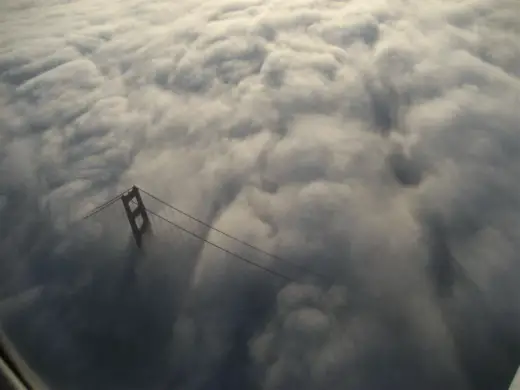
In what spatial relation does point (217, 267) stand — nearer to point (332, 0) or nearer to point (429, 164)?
point (429, 164)

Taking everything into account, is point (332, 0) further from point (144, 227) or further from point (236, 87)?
point (144, 227)

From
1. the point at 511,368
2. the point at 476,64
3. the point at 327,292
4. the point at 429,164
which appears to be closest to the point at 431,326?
the point at 511,368

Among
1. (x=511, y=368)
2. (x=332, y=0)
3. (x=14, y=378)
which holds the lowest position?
(x=511, y=368)

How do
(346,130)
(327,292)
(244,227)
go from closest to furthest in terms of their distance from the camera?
(327,292), (244,227), (346,130)

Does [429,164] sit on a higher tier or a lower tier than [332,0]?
lower

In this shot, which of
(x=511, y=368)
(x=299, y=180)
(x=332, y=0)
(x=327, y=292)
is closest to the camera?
(x=511, y=368)

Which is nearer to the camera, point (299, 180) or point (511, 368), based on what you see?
point (511, 368)

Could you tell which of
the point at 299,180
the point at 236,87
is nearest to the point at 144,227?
the point at 299,180

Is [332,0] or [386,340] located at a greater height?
[332,0]

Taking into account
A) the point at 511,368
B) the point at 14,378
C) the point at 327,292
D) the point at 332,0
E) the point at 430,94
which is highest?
the point at 332,0
